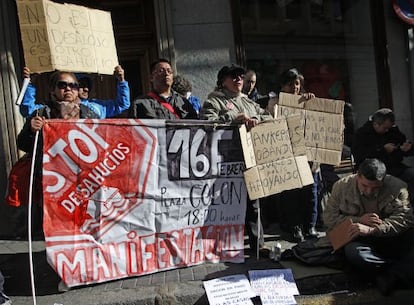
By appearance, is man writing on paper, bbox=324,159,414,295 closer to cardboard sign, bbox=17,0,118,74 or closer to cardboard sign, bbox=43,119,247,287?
cardboard sign, bbox=43,119,247,287

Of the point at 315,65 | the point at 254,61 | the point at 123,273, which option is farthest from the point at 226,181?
the point at 315,65

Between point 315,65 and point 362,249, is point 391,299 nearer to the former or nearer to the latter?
point 362,249

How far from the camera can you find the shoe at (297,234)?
5.02m

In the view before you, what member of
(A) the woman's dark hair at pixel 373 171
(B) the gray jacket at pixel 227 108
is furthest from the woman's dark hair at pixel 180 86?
(A) the woman's dark hair at pixel 373 171

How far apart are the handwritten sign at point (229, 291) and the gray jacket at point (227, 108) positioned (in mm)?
1414

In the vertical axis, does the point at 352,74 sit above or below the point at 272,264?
above

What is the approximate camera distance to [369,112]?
7.68 m

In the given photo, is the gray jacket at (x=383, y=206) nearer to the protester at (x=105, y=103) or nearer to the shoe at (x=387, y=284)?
the shoe at (x=387, y=284)

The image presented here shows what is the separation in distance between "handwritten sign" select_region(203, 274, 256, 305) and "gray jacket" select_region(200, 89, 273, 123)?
4.64 feet

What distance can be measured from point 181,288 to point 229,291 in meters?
0.39

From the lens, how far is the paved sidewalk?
12.4 feet

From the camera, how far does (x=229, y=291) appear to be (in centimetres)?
382

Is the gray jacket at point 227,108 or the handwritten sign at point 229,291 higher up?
the gray jacket at point 227,108

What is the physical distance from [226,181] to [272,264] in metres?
A: 0.86
